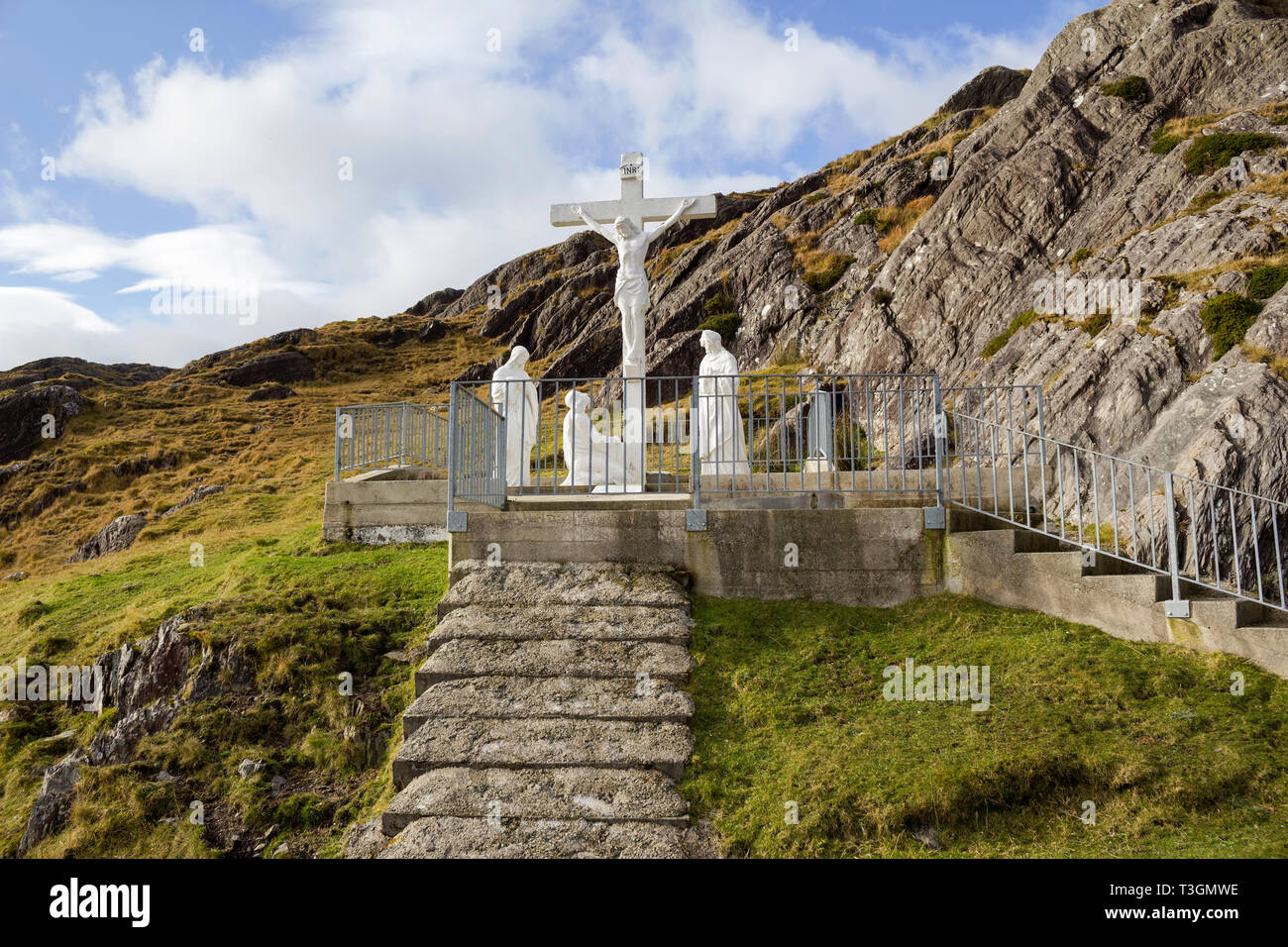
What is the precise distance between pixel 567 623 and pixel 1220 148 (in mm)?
25061

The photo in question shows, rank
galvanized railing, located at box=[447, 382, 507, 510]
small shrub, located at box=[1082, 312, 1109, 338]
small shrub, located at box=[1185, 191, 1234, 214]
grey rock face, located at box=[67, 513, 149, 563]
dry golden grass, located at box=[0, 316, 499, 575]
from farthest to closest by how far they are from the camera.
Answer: small shrub, located at box=[1185, 191, 1234, 214] → grey rock face, located at box=[67, 513, 149, 563] → dry golden grass, located at box=[0, 316, 499, 575] → small shrub, located at box=[1082, 312, 1109, 338] → galvanized railing, located at box=[447, 382, 507, 510]

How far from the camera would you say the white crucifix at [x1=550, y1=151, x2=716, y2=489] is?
11.0 m

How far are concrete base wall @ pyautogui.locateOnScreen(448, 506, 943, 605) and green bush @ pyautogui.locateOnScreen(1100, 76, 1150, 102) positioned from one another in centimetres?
2769

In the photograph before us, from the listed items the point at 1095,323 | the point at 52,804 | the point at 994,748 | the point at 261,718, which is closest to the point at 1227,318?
the point at 1095,323

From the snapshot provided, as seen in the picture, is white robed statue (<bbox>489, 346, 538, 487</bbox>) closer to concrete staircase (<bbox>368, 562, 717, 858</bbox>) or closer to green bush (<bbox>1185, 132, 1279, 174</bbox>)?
concrete staircase (<bbox>368, 562, 717, 858</bbox>)

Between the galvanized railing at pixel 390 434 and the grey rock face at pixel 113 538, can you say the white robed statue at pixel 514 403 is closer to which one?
the galvanized railing at pixel 390 434

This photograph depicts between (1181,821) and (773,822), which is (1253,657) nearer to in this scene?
(1181,821)

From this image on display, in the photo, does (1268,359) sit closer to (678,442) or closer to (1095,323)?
(1095,323)

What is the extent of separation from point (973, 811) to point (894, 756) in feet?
1.91

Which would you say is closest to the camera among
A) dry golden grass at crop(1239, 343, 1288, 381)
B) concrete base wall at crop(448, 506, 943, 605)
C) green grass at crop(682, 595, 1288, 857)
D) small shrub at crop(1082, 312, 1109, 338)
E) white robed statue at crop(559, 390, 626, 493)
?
green grass at crop(682, 595, 1288, 857)

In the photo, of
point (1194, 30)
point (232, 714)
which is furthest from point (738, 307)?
point (232, 714)

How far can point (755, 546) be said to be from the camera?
7672 mm

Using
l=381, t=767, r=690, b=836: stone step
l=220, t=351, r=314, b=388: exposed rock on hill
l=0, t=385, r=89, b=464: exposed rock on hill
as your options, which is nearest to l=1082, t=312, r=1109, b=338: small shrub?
l=381, t=767, r=690, b=836: stone step

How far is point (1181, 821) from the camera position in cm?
473
